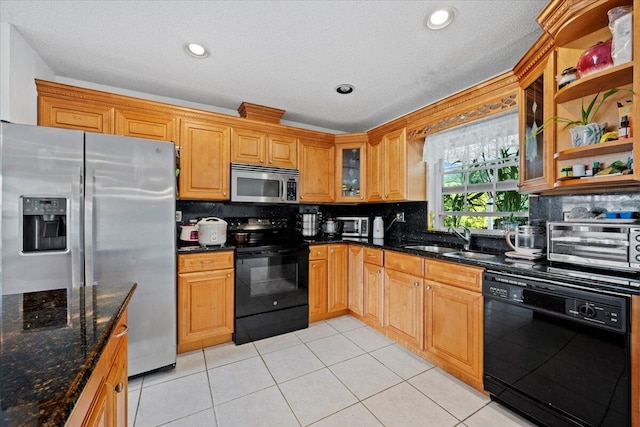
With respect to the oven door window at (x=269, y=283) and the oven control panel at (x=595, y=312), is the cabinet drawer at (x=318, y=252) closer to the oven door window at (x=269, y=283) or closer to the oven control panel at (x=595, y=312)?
the oven door window at (x=269, y=283)

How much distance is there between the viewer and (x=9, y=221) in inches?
64.0

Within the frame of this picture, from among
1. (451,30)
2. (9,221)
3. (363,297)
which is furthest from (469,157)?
(9,221)

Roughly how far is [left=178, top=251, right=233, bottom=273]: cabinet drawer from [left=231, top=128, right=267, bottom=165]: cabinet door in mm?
986

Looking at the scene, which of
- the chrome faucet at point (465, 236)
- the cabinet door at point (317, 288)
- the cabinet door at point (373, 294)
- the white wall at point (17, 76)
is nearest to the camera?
the white wall at point (17, 76)

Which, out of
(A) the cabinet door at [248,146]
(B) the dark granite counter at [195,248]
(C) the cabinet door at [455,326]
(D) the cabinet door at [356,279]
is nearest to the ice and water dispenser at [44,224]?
(B) the dark granite counter at [195,248]

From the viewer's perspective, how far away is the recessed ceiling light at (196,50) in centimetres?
194

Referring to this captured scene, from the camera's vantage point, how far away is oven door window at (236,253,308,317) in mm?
2533

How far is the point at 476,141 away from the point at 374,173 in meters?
1.11

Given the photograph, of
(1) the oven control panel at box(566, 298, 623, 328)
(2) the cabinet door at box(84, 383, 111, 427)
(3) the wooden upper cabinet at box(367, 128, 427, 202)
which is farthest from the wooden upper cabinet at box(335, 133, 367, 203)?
(2) the cabinet door at box(84, 383, 111, 427)

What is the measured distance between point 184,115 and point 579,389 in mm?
3389

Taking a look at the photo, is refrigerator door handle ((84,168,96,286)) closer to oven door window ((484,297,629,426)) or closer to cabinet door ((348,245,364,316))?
cabinet door ((348,245,364,316))

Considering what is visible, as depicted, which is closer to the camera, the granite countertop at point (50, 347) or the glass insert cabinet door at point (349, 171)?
the granite countertop at point (50, 347)

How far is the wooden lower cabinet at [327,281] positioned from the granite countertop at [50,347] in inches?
76.9

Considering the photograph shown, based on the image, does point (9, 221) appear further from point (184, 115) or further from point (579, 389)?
point (579, 389)
